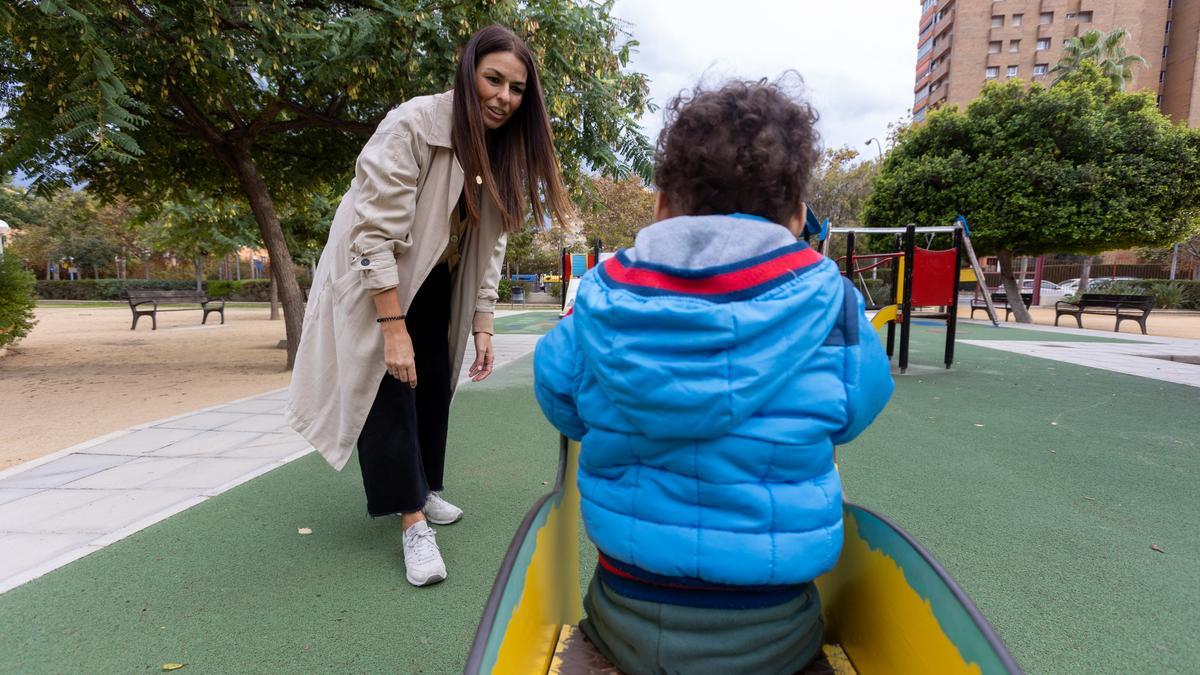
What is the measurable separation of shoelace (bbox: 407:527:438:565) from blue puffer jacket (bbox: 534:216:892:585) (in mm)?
1289

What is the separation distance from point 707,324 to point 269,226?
7489 mm

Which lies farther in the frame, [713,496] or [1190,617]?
[1190,617]

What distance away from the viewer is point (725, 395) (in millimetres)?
776

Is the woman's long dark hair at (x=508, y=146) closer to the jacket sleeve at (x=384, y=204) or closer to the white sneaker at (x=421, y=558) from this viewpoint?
the jacket sleeve at (x=384, y=204)

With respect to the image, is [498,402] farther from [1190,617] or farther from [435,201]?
[1190,617]

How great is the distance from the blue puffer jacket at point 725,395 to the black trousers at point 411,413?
47.9 inches

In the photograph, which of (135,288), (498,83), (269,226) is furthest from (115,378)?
(135,288)

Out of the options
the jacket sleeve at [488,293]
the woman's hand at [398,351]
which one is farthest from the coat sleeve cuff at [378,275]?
the jacket sleeve at [488,293]

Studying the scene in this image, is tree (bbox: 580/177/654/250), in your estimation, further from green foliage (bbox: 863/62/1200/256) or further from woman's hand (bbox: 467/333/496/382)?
woman's hand (bbox: 467/333/496/382)

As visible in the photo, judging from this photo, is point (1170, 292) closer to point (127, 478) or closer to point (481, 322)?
point (481, 322)

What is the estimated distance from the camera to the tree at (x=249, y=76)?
159 inches

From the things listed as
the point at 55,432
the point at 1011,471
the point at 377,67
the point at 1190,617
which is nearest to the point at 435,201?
the point at 1190,617

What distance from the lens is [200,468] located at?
128 inches

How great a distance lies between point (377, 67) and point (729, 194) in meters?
4.82
